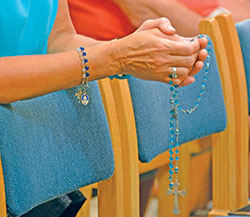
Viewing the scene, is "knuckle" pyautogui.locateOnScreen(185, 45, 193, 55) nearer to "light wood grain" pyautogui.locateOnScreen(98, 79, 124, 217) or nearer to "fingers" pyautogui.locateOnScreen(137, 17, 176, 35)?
"fingers" pyautogui.locateOnScreen(137, 17, 176, 35)

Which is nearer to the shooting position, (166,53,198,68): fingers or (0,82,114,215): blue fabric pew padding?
(0,82,114,215): blue fabric pew padding

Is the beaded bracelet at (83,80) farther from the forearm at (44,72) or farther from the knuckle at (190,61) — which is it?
the knuckle at (190,61)

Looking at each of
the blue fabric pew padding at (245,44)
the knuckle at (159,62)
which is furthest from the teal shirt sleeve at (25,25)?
the blue fabric pew padding at (245,44)

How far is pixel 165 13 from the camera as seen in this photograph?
239 centimetres

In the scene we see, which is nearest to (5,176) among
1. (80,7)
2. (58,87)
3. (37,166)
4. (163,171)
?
(37,166)

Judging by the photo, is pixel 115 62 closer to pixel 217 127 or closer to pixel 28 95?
pixel 28 95

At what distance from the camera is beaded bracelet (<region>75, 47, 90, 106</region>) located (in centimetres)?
99

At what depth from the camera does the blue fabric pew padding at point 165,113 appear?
120 centimetres

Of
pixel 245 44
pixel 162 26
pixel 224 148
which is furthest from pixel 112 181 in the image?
pixel 245 44

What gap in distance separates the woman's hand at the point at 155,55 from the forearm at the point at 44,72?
0.04 meters

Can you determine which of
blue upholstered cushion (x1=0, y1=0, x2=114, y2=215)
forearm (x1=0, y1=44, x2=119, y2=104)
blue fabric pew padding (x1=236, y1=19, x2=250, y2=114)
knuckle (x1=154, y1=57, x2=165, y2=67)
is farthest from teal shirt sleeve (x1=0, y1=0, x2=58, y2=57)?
blue fabric pew padding (x1=236, y1=19, x2=250, y2=114)

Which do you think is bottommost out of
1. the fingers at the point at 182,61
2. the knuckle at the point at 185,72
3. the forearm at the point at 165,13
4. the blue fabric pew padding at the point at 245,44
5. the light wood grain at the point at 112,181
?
the light wood grain at the point at 112,181

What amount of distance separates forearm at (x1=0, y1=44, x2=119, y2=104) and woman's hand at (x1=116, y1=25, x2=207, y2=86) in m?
0.04

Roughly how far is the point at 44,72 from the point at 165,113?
1.30ft
